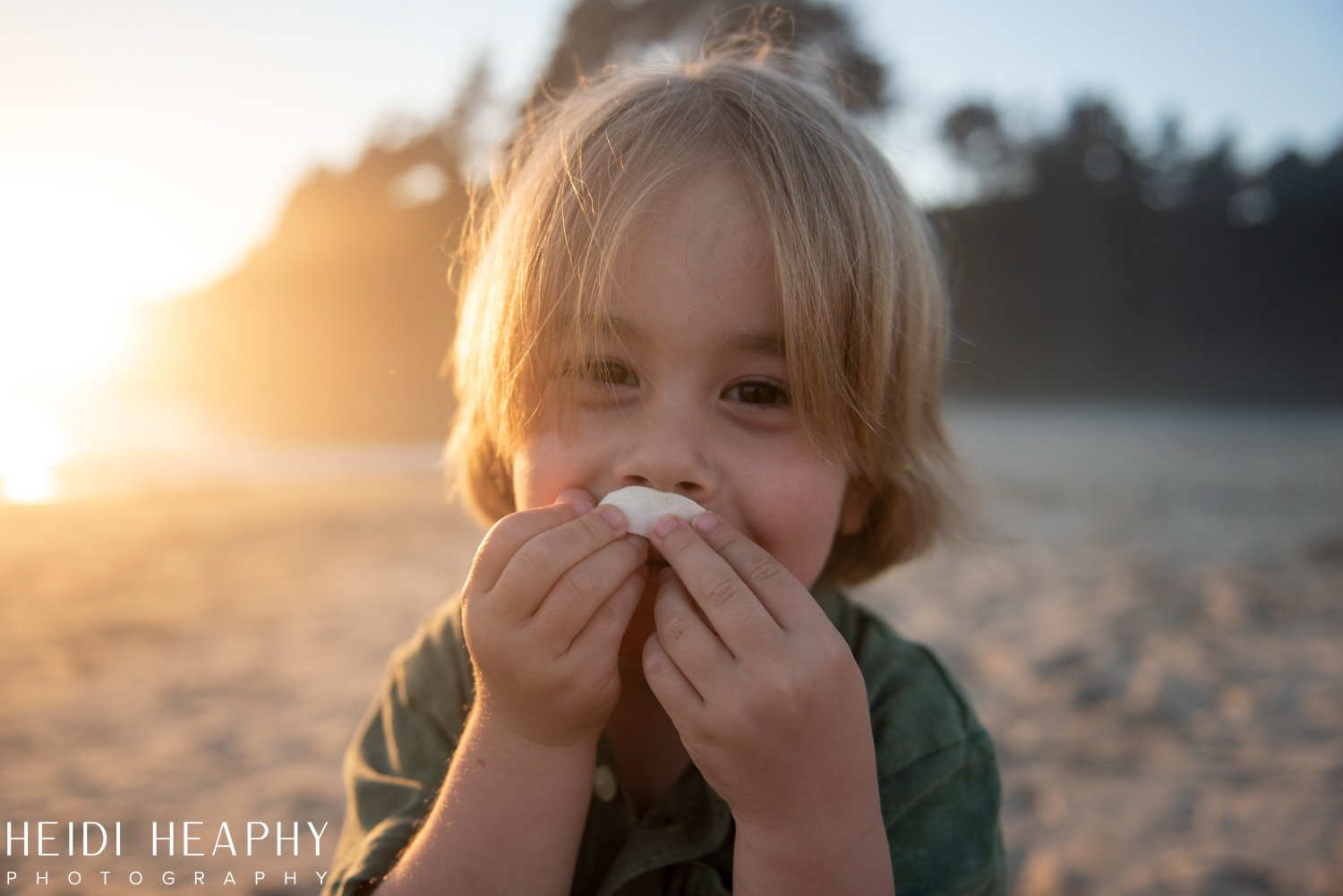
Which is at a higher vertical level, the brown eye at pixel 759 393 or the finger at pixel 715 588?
the brown eye at pixel 759 393

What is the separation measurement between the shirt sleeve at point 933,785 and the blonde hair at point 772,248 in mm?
429

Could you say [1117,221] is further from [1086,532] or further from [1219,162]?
[1086,532]

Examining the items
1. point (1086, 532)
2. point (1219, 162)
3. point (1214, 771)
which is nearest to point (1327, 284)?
point (1219, 162)

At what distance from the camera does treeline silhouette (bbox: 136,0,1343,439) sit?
69.0 ft

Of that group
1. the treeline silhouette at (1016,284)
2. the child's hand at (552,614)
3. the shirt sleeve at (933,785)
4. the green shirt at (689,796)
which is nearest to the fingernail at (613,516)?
the child's hand at (552,614)

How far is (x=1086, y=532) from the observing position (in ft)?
22.6

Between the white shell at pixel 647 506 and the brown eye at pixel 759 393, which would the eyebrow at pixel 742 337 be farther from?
the white shell at pixel 647 506

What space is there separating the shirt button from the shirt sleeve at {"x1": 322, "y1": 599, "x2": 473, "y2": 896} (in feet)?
0.94

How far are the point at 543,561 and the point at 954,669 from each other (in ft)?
10.2

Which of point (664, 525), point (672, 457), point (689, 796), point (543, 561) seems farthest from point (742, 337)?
point (689, 796)

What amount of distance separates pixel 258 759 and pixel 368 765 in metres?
1.61

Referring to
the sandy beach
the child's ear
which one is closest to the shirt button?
the child's ear

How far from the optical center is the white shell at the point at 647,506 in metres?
1.37

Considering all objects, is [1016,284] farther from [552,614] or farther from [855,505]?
[552,614]
